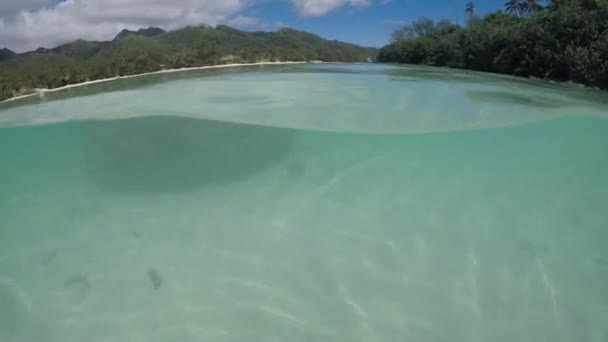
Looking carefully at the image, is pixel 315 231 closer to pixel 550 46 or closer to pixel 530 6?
pixel 550 46

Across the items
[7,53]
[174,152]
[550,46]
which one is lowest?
[174,152]

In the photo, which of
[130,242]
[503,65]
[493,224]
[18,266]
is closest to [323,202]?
[493,224]

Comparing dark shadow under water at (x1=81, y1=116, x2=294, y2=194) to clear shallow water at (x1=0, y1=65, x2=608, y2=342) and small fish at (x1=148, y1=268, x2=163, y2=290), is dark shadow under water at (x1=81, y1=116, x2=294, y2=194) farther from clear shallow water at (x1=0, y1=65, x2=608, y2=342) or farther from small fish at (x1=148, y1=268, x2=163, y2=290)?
small fish at (x1=148, y1=268, x2=163, y2=290)

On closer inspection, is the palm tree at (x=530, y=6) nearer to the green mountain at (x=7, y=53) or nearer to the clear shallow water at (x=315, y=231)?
the clear shallow water at (x=315, y=231)

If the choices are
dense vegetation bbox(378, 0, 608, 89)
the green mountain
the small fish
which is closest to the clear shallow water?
the small fish

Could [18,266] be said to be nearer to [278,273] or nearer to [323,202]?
[278,273]

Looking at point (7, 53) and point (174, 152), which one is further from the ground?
point (7, 53)

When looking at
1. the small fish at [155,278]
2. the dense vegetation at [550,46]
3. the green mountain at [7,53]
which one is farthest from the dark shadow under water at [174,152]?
the green mountain at [7,53]

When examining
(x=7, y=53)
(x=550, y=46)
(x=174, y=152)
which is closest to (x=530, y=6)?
(x=550, y=46)
